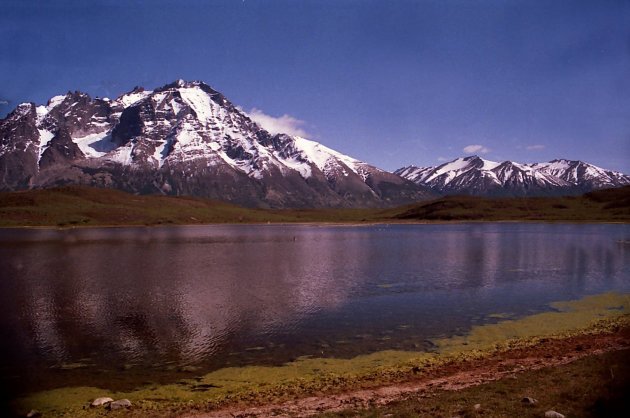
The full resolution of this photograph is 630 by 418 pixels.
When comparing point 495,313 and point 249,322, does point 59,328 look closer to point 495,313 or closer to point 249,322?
point 249,322

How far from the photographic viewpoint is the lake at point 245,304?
37812 millimetres

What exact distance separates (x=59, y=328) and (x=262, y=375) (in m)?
25.4

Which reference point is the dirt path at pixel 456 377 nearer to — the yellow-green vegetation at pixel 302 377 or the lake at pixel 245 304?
the yellow-green vegetation at pixel 302 377

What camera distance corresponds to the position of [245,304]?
57188mm

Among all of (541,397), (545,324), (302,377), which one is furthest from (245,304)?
(541,397)

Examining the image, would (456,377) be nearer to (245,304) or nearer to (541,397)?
(541,397)

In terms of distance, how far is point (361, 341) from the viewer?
134 feet

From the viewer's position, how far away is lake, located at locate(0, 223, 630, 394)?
37.8 m

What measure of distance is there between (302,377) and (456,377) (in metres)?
9.90

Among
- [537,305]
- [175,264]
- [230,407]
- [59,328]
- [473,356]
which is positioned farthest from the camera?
[175,264]

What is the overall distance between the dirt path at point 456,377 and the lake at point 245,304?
24.6 feet

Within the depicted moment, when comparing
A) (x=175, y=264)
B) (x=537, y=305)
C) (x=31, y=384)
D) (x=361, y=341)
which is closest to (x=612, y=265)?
(x=537, y=305)

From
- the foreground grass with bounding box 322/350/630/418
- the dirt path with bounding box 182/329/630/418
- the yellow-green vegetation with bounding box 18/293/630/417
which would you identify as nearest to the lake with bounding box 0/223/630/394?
the yellow-green vegetation with bounding box 18/293/630/417

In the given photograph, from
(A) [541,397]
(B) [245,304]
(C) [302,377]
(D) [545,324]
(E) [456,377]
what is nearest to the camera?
(A) [541,397]
